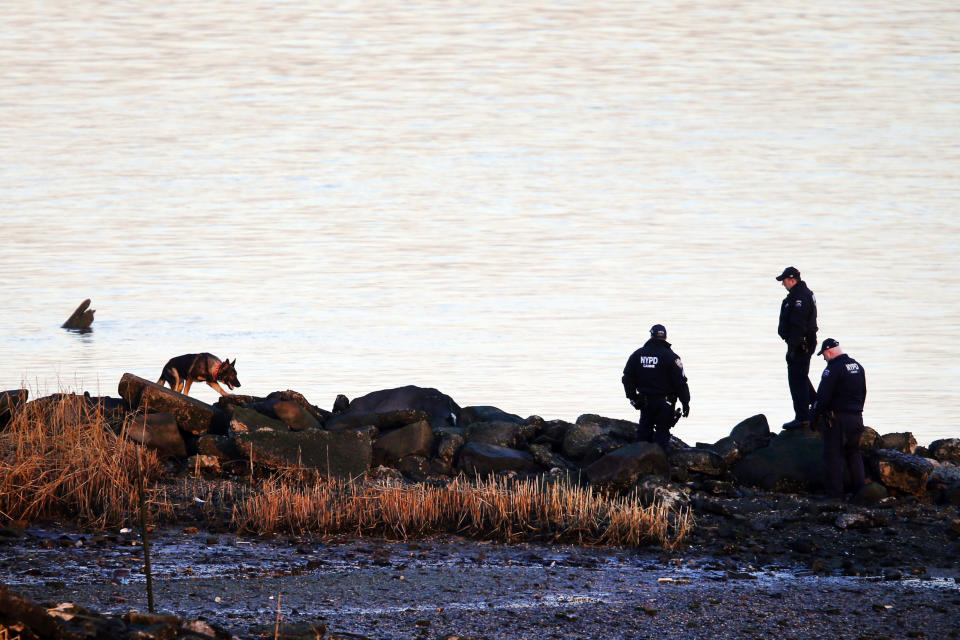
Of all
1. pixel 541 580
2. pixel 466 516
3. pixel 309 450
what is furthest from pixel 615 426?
pixel 541 580

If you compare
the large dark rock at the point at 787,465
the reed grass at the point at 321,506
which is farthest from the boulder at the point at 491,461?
the large dark rock at the point at 787,465

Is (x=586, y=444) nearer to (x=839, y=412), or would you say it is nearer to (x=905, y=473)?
(x=839, y=412)

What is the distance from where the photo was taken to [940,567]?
1262 cm

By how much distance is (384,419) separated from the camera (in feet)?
55.0

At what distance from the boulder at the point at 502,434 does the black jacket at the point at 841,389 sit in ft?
13.1

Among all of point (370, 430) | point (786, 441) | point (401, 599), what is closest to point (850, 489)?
point (786, 441)

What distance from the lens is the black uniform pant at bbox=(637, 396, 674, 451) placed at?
1684 cm

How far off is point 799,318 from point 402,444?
17.4 feet

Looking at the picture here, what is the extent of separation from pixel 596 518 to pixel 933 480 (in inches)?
196

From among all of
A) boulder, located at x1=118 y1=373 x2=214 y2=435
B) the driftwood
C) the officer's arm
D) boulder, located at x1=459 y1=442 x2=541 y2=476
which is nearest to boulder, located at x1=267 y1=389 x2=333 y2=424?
boulder, located at x1=118 y1=373 x2=214 y2=435

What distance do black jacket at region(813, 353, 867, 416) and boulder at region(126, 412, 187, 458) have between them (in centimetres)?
759

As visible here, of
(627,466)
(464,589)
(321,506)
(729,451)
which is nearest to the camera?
(464,589)

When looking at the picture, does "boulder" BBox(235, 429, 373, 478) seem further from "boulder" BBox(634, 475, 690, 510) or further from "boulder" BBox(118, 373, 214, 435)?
"boulder" BBox(634, 475, 690, 510)

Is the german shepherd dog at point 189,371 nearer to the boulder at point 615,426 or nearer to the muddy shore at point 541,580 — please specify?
the boulder at point 615,426
